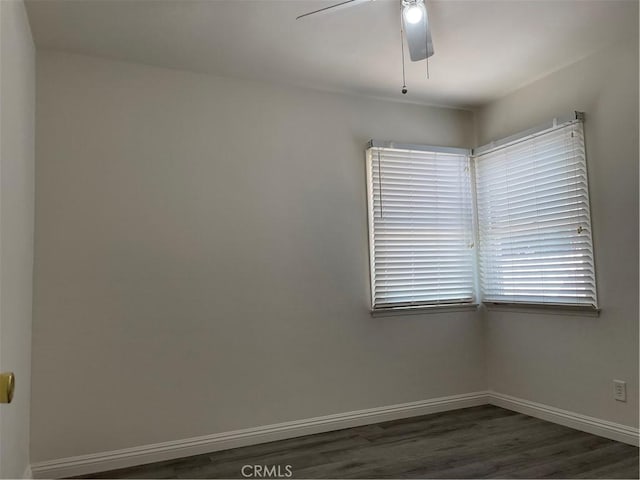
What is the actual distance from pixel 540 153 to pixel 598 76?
58 centimetres

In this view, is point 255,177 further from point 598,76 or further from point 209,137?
point 598,76

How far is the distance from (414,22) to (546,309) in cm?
216

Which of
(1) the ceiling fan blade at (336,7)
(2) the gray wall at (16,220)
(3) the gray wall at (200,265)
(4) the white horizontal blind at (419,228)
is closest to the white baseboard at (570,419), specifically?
(3) the gray wall at (200,265)

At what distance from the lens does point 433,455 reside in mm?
2824

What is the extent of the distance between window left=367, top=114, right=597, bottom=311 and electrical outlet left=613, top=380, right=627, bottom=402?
0.50 meters

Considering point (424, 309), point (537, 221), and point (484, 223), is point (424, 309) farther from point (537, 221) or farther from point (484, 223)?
point (537, 221)

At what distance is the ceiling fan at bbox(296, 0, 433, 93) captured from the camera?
229 cm

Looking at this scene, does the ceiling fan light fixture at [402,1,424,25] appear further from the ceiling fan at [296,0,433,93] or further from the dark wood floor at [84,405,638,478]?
the dark wood floor at [84,405,638,478]

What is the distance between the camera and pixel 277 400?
3.21 metres

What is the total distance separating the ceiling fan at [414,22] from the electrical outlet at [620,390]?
88.5 inches

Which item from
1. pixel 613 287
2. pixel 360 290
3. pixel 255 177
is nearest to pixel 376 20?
pixel 255 177

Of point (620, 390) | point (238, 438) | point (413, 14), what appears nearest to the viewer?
point (413, 14)

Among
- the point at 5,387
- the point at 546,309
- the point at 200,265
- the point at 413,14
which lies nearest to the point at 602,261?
the point at 546,309

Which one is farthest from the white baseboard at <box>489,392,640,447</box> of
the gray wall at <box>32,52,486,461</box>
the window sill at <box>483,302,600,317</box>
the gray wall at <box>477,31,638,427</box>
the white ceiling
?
the white ceiling
